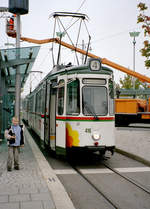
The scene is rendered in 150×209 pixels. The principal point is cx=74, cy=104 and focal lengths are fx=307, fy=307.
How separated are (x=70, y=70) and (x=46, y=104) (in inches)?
87.3

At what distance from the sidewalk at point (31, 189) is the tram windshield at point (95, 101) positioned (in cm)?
213

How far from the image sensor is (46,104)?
37.3ft

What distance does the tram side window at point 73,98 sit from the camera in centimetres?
934

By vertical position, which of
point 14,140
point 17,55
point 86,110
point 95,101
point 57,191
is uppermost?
point 17,55

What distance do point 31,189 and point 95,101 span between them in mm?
4134

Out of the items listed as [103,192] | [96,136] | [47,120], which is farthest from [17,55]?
[103,192]

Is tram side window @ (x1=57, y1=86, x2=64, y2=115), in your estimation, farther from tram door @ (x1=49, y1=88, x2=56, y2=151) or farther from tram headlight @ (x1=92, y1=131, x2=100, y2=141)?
tram headlight @ (x1=92, y1=131, x2=100, y2=141)

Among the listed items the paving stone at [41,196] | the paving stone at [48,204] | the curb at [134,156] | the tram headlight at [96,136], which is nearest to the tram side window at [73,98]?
the tram headlight at [96,136]

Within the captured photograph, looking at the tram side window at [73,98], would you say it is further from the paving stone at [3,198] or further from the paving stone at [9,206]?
the paving stone at [9,206]

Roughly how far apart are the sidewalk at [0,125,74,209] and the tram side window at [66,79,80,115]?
1.85m

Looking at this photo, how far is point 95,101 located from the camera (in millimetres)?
9398

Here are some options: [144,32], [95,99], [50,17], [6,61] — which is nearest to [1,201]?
[95,99]

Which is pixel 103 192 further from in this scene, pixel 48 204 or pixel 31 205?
pixel 31 205

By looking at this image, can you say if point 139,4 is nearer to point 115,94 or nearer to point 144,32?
point 144,32
